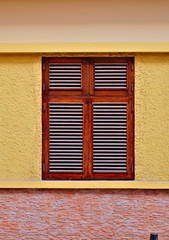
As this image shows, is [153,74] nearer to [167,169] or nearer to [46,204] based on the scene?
[167,169]

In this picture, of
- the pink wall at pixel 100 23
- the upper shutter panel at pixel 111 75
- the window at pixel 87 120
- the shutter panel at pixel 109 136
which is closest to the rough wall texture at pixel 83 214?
the window at pixel 87 120

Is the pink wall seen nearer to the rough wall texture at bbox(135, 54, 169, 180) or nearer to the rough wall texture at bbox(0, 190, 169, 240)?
the rough wall texture at bbox(135, 54, 169, 180)

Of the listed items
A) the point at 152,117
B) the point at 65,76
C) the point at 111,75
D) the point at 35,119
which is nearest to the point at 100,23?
the point at 111,75

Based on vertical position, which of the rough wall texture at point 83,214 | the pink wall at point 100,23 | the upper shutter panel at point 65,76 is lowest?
the rough wall texture at point 83,214

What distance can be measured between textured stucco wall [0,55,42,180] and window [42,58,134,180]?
0.14 meters

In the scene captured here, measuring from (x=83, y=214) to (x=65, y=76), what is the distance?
6.74 ft

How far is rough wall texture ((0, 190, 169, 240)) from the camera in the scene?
197 inches

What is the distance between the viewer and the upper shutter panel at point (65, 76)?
5.11 meters

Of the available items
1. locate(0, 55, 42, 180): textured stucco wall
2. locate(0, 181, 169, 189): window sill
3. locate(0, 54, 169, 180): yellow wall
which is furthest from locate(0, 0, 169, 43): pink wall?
locate(0, 181, 169, 189): window sill

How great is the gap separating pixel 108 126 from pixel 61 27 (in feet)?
5.26

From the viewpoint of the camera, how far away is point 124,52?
498 cm

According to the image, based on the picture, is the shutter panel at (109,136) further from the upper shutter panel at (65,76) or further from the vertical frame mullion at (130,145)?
the upper shutter panel at (65,76)

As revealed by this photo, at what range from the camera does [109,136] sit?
5.11m

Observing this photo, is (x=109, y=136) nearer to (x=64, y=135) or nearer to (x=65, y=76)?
(x=64, y=135)
